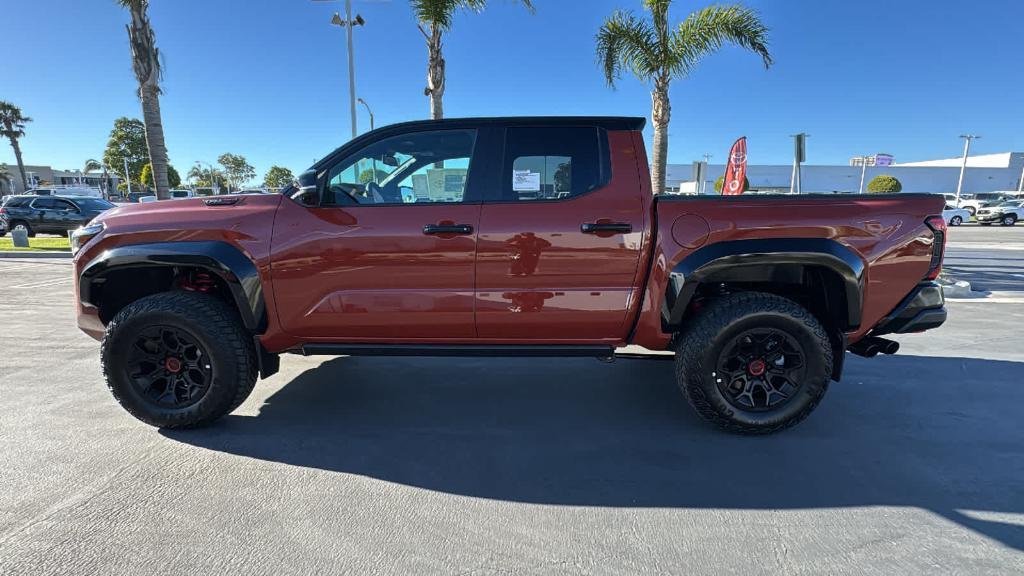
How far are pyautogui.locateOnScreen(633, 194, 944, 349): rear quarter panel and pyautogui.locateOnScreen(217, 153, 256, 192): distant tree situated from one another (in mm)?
110251

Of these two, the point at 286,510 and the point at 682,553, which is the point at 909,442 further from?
the point at 286,510

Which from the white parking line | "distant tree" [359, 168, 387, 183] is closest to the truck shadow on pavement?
"distant tree" [359, 168, 387, 183]

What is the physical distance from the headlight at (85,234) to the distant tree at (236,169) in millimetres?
108096

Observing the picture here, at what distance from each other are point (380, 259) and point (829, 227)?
266cm

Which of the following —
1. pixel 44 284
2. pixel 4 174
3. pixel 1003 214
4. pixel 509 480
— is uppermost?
pixel 4 174

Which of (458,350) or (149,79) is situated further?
(149,79)

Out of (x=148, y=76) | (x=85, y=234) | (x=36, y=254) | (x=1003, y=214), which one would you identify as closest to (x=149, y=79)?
(x=148, y=76)

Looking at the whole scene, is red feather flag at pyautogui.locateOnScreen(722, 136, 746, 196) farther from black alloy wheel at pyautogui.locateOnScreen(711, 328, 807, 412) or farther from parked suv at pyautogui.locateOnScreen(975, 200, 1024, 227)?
parked suv at pyautogui.locateOnScreen(975, 200, 1024, 227)

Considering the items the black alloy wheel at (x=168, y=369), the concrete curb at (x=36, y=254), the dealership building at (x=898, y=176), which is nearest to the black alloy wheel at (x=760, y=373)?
the black alloy wheel at (x=168, y=369)

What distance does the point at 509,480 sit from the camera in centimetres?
257

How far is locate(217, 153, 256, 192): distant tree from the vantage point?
318 feet

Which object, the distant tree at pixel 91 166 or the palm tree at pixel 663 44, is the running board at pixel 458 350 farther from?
the distant tree at pixel 91 166

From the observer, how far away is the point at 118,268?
3035mm

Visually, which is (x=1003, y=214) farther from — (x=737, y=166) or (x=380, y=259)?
(x=380, y=259)
